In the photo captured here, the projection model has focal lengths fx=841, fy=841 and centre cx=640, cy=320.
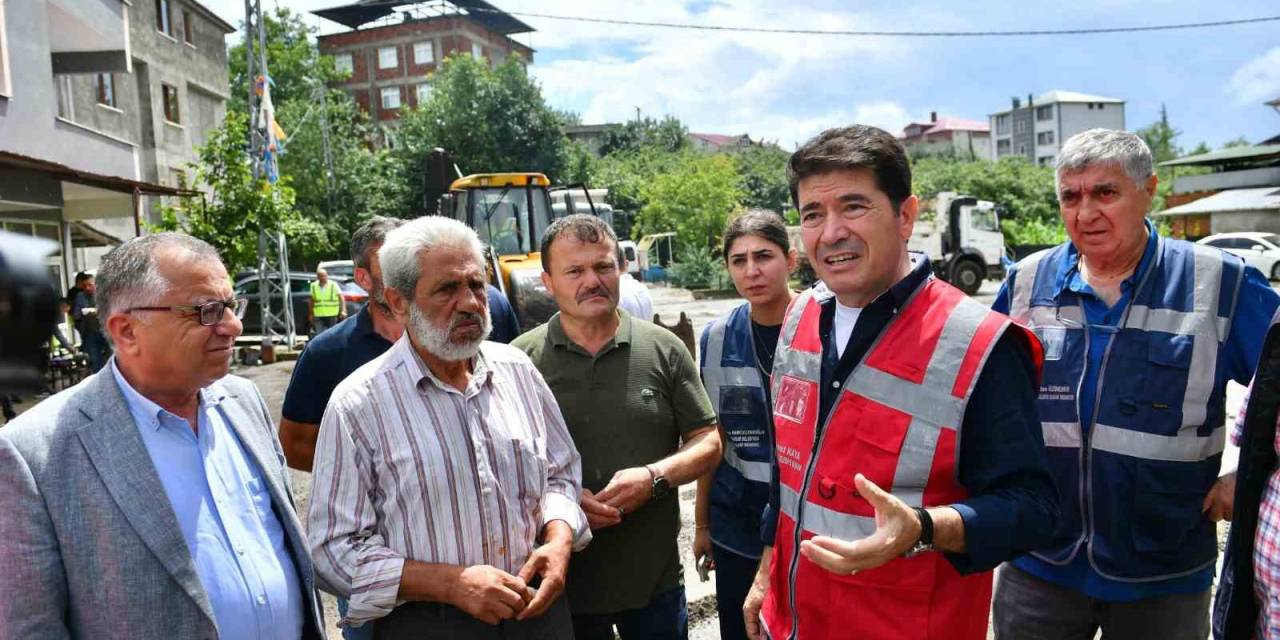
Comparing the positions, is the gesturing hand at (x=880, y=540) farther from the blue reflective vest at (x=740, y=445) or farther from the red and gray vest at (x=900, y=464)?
the blue reflective vest at (x=740, y=445)

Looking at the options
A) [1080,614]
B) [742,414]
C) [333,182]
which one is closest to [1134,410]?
[1080,614]

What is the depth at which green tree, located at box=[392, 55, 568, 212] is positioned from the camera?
114 ft

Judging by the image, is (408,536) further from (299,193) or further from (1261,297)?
(299,193)

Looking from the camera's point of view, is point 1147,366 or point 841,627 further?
point 1147,366

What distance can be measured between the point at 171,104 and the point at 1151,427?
28817 millimetres

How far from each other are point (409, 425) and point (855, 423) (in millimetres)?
1137

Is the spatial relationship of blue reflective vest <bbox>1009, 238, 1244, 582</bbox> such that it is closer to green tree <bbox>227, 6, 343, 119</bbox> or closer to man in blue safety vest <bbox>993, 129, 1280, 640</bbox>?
man in blue safety vest <bbox>993, 129, 1280, 640</bbox>

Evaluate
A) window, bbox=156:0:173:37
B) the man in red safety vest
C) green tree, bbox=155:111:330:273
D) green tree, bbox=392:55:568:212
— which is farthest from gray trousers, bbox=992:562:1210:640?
green tree, bbox=392:55:568:212

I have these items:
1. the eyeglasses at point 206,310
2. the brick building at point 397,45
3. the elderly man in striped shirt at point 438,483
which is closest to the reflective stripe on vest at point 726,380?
the elderly man in striped shirt at point 438,483

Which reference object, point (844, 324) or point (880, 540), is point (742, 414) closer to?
point (844, 324)

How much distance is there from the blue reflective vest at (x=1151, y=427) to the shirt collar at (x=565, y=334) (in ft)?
4.33

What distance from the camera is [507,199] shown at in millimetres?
11781

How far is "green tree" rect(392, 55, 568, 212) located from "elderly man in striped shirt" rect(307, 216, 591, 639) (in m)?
33.6

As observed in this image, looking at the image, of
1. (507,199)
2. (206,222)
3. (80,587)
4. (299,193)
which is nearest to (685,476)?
(80,587)
